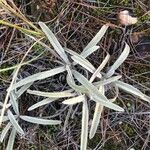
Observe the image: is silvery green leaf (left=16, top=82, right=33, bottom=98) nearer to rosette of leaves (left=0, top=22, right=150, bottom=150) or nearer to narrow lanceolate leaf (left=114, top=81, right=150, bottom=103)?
rosette of leaves (left=0, top=22, right=150, bottom=150)

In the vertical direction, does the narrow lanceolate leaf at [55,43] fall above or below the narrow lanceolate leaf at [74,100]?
above

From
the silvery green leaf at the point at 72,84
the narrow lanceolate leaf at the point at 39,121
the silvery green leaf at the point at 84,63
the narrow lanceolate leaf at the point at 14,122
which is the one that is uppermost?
the silvery green leaf at the point at 84,63

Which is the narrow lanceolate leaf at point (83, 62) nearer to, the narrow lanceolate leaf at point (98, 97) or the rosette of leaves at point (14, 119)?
the narrow lanceolate leaf at point (98, 97)

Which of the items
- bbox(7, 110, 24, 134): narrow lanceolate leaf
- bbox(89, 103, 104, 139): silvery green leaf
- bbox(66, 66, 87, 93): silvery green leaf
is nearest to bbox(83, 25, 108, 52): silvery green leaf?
bbox(66, 66, 87, 93): silvery green leaf

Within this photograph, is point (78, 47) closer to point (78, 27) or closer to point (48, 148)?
point (78, 27)

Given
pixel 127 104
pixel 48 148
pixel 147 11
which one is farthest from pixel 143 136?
pixel 147 11

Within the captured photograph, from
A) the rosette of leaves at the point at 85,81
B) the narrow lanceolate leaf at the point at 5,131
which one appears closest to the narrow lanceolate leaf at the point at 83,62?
the rosette of leaves at the point at 85,81
